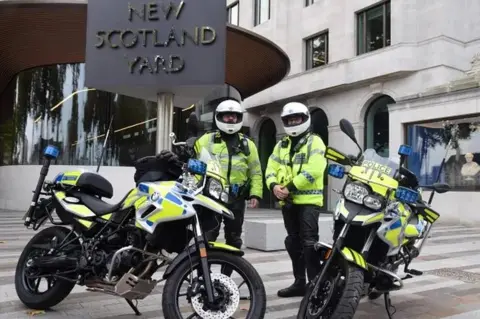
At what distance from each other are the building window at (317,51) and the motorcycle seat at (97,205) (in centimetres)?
1795

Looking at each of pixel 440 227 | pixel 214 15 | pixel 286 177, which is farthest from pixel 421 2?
pixel 286 177

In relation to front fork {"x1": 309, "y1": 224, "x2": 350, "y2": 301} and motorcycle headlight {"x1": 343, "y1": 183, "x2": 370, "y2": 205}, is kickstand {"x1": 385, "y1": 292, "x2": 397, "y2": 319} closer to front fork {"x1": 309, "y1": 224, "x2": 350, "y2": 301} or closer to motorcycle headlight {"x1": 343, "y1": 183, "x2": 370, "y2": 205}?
front fork {"x1": 309, "y1": 224, "x2": 350, "y2": 301}

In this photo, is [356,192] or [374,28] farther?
[374,28]

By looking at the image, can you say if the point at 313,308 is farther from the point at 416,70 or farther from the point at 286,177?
the point at 416,70

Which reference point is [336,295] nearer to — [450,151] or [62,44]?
[450,151]

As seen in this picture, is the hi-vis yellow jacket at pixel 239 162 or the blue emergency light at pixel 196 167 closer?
the blue emergency light at pixel 196 167

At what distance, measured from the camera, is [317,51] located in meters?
21.3

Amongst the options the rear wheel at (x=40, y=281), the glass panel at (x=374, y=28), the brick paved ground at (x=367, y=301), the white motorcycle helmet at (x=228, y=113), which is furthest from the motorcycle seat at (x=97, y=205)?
the glass panel at (x=374, y=28)

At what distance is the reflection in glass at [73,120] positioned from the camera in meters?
15.2

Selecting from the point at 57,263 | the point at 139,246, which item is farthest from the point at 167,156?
the point at 57,263

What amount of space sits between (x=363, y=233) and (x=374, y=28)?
652 inches

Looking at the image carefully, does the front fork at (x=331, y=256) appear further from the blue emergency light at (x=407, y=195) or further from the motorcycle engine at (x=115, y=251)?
the motorcycle engine at (x=115, y=251)

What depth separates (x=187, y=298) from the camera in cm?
325

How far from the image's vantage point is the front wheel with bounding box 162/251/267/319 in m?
3.22
